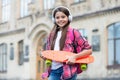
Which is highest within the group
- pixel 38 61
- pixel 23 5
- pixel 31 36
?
pixel 23 5

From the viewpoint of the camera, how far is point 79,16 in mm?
23953

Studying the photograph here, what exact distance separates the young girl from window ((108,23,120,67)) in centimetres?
1620

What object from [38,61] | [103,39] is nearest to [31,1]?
[38,61]

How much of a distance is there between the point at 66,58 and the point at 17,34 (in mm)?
27288

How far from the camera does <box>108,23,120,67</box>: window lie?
21.1 metres

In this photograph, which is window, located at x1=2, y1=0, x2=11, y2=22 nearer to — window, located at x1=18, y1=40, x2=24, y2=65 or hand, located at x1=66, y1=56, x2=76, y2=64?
window, located at x1=18, y1=40, x2=24, y2=65

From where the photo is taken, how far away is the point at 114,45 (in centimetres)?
2120

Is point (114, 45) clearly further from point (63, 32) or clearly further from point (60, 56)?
point (60, 56)

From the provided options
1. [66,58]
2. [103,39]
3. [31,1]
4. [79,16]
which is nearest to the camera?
[66,58]

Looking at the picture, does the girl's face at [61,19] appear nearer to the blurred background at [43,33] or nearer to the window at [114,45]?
the blurred background at [43,33]

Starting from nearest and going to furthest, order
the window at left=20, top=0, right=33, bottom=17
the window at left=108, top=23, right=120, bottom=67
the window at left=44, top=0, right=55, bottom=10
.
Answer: the window at left=108, top=23, right=120, bottom=67, the window at left=44, top=0, right=55, bottom=10, the window at left=20, top=0, right=33, bottom=17

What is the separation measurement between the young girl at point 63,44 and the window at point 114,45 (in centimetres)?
1620

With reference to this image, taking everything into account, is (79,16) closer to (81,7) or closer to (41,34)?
(81,7)

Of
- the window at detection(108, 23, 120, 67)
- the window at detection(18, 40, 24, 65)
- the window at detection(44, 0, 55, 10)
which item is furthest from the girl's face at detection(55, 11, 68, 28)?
the window at detection(18, 40, 24, 65)
